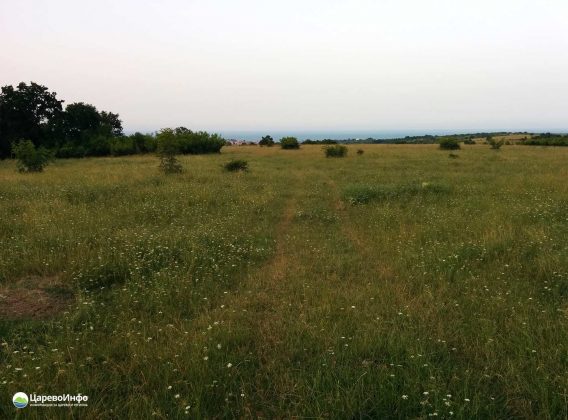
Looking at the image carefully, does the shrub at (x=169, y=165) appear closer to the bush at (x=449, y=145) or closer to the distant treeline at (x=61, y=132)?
the distant treeline at (x=61, y=132)

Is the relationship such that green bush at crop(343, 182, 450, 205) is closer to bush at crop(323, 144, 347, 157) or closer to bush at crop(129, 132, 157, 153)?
bush at crop(323, 144, 347, 157)

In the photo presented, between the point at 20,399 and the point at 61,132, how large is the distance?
221 feet

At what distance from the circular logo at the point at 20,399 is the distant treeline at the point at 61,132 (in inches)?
1925

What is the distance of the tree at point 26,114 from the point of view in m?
53.0

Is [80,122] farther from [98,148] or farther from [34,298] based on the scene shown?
[34,298]

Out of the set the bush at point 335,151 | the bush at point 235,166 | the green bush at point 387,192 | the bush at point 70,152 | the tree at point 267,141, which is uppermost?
the tree at point 267,141

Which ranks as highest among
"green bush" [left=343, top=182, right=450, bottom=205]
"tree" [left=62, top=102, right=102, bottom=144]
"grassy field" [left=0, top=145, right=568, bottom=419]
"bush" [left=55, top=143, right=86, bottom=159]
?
"tree" [left=62, top=102, right=102, bottom=144]

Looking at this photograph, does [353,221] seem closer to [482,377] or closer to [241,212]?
[241,212]

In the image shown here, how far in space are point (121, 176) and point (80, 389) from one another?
19.4 meters

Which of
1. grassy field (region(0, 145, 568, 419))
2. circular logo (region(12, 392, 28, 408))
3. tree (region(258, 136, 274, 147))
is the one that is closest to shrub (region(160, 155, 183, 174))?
grassy field (region(0, 145, 568, 419))

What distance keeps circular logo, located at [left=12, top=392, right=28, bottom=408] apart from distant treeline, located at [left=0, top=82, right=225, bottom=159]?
160 feet

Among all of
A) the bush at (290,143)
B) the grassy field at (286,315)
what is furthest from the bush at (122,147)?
the grassy field at (286,315)

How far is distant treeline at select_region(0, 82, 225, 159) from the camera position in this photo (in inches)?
2098

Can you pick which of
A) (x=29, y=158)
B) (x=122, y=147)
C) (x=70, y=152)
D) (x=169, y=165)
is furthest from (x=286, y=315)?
(x=70, y=152)
